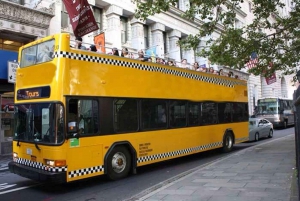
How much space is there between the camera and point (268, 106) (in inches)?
1251

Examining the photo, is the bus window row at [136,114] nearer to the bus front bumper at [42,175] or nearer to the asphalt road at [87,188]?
the bus front bumper at [42,175]

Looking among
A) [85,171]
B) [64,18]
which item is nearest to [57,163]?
[85,171]

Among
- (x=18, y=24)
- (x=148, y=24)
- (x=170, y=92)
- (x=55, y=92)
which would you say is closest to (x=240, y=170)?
(x=170, y=92)

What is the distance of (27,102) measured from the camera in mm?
8227

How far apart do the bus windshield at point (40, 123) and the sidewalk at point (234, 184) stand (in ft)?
7.88

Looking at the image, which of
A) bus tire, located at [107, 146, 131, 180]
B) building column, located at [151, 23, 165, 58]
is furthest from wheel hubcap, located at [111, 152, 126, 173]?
building column, located at [151, 23, 165, 58]

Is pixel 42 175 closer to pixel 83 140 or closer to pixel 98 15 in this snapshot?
pixel 83 140

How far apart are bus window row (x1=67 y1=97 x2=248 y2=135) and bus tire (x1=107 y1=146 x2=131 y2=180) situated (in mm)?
561

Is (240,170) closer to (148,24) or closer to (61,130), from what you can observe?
(61,130)

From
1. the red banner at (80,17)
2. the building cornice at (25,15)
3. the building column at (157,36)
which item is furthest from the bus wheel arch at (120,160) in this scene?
the building column at (157,36)

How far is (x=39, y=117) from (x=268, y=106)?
1103 inches

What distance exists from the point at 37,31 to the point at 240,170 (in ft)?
42.5

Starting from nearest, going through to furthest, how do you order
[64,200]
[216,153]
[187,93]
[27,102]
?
1. [64,200]
2. [27,102]
3. [187,93]
4. [216,153]

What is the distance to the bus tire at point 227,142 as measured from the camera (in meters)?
14.1
